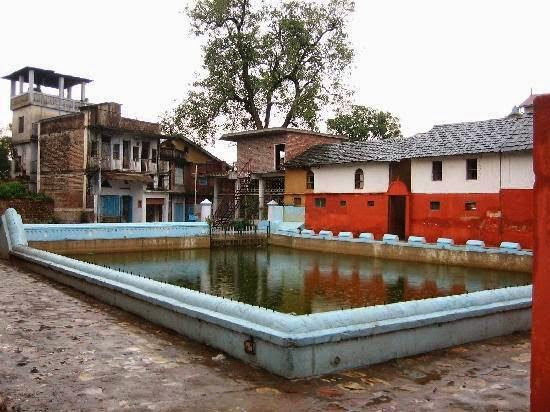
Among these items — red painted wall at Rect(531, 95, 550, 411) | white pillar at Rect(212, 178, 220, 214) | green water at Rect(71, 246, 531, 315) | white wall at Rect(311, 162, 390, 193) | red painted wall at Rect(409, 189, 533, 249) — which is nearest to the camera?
red painted wall at Rect(531, 95, 550, 411)

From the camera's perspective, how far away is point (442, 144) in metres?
27.6

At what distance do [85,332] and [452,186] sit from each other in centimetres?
2175

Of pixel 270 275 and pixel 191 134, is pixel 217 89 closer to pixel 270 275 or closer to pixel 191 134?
pixel 191 134

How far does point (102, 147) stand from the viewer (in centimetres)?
3369

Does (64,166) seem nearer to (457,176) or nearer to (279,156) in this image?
(279,156)

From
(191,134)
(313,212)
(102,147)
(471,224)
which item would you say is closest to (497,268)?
(471,224)

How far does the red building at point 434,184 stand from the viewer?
2362cm

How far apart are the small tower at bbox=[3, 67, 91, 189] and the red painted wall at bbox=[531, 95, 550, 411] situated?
118 ft

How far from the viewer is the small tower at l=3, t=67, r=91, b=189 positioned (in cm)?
3519

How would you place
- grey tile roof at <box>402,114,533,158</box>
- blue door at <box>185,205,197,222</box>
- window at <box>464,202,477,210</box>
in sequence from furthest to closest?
blue door at <box>185,205,197,222</box> < window at <box>464,202,477,210</box> < grey tile roof at <box>402,114,533,158</box>

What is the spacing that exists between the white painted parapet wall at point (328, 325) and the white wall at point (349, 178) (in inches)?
834

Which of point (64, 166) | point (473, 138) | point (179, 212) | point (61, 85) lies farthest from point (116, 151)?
point (473, 138)

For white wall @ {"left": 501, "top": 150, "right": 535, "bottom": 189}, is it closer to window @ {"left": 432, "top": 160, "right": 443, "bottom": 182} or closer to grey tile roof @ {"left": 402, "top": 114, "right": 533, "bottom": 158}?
grey tile roof @ {"left": 402, "top": 114, "right": 533, "bottom": 158}

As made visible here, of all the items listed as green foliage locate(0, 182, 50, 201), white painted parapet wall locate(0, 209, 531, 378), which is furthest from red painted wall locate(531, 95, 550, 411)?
green foliage locate(0, 182, 50, 201)
